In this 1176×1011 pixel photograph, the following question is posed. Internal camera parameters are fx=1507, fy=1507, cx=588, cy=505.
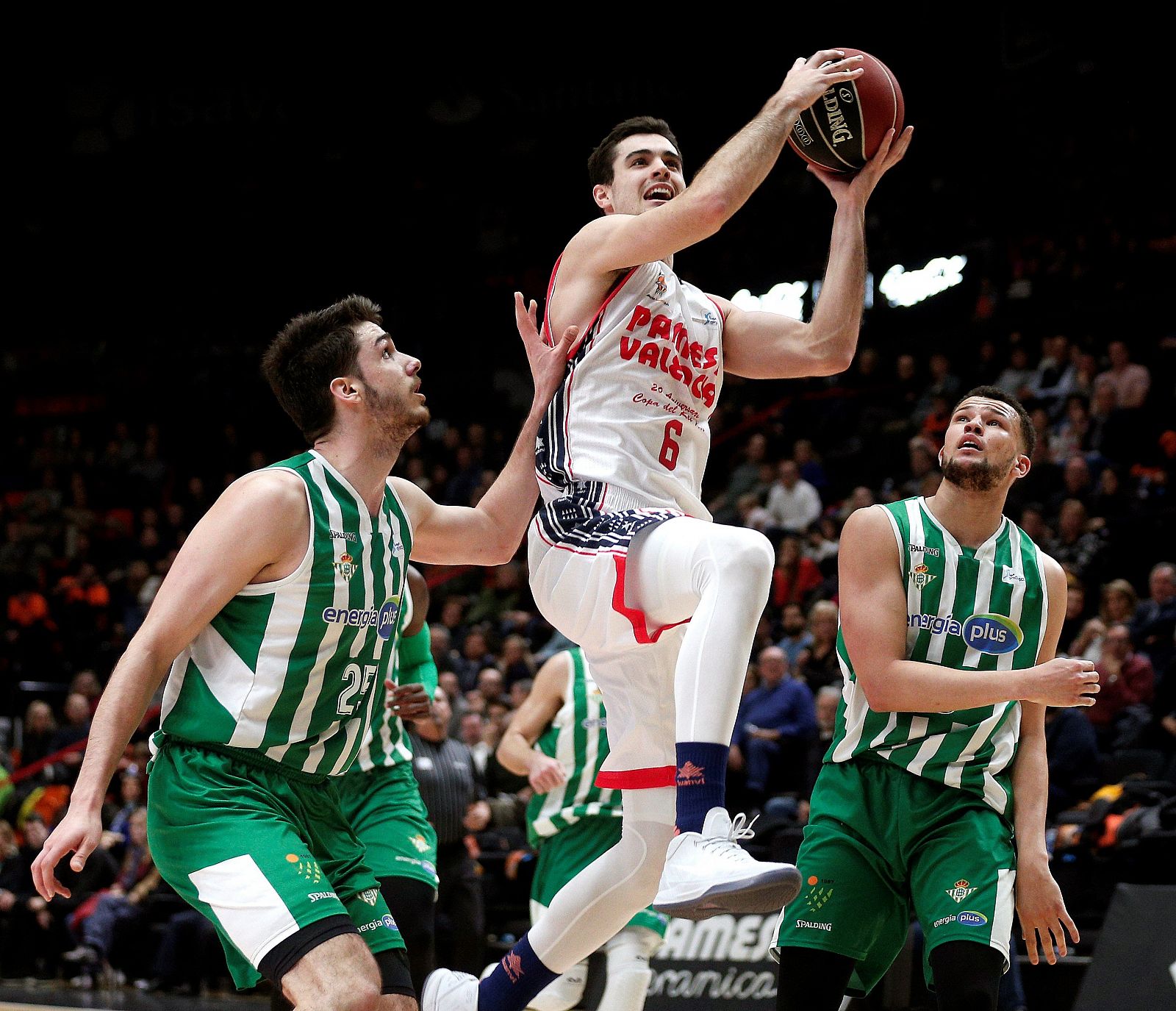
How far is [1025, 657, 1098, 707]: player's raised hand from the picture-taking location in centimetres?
372

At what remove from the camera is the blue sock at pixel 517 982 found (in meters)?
3.97

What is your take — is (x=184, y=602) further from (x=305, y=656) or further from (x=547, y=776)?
(x=547, y=776)

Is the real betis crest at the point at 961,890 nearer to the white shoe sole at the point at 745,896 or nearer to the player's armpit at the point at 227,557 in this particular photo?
the white shoe sole at the point at 745,896

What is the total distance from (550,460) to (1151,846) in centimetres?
481

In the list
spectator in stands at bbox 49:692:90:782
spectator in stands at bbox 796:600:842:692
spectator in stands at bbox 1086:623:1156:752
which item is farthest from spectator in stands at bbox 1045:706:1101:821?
spectator in stands at bbox 49:692:90:782

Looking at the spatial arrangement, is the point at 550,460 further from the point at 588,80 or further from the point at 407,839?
the point at 588,80

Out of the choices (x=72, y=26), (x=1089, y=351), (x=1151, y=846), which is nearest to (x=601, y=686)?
(x=1151, y=846)

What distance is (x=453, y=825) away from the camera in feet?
24.5

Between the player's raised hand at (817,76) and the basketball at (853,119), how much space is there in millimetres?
53

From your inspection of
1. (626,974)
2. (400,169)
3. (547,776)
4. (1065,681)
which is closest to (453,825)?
(547,776)

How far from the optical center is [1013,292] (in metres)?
14.5

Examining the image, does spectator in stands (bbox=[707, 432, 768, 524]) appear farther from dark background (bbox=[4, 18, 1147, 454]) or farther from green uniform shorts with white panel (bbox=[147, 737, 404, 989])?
green uniform shorts with white panel (bbox=[147, 737, 404, 989])

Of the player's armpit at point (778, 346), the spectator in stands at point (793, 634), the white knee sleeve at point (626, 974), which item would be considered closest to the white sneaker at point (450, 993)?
the player's armpit at point (778, 346)

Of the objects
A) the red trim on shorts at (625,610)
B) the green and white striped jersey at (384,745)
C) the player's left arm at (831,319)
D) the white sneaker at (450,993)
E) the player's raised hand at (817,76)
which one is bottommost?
the white sneaker at (450,993)
